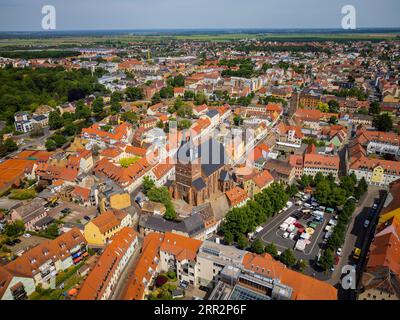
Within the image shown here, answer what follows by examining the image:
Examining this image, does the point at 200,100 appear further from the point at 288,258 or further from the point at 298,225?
the point at 288,258

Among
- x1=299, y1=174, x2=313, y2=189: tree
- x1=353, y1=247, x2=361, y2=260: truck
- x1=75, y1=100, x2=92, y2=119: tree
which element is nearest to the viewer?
x1=353, y1=247, x2=361, y2=260: truck

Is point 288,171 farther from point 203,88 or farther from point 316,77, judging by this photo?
point 316,77

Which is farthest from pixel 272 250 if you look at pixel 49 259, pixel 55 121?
pixel 55 121

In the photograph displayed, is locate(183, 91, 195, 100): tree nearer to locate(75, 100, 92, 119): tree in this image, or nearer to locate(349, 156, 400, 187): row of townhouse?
locate(75, 100, 92, 119): tree

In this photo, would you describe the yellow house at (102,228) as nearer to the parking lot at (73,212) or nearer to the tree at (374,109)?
the parking lot at (73,212)

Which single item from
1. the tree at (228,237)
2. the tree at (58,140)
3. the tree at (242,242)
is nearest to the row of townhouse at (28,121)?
the tree at (58,140)

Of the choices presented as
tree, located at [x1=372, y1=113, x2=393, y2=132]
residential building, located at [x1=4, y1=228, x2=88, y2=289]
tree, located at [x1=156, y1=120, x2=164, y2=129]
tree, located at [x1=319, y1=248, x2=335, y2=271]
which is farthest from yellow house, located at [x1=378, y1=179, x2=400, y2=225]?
tree, located at [x1=156, y1=120, x2=164, y2=129]
